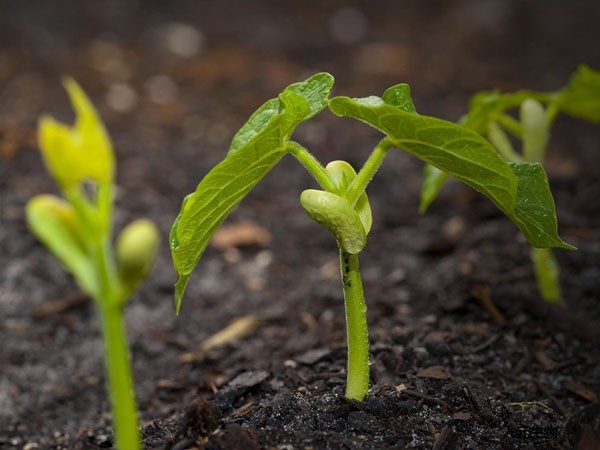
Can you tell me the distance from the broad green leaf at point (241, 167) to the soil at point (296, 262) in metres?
0.29

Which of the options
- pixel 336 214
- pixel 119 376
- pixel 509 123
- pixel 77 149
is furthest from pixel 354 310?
pixel 509 123

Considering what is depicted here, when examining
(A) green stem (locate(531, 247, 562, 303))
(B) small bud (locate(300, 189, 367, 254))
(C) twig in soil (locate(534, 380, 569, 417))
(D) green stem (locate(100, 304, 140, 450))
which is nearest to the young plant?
(B) small bud (locate(300, 189, 367, 254))

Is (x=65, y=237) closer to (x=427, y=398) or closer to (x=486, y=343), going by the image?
(x=427, y=398)

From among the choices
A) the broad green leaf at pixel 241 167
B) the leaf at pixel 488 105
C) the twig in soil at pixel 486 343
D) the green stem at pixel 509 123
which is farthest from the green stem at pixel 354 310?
the green stem at pixel 509 123

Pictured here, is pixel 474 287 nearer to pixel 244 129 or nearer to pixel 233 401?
pixel 233 401

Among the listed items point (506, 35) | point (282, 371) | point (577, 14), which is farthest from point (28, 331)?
point (577, 14)

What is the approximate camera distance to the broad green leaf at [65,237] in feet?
3.22

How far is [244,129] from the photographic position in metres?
1.26

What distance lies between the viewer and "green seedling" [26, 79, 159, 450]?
0.93m

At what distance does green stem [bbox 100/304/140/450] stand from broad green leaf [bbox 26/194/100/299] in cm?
4

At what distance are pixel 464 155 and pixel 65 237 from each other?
614 mm

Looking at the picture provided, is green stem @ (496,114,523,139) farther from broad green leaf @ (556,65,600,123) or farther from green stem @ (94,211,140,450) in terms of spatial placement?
green stem @ (94,211,140,450)

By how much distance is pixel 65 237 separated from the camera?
3.25ft

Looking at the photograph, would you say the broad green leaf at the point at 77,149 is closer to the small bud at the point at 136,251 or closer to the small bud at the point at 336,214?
the small bud at the point at 136,251
